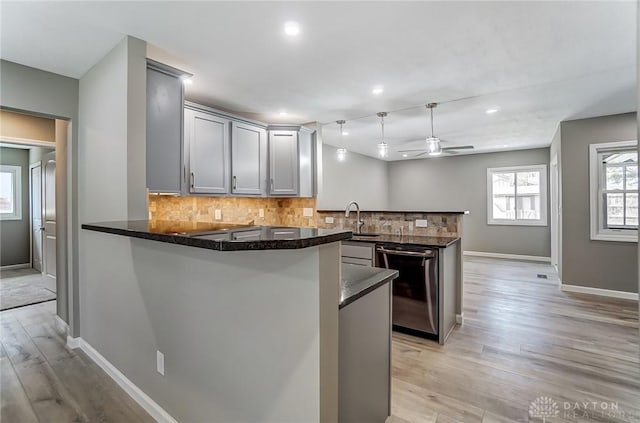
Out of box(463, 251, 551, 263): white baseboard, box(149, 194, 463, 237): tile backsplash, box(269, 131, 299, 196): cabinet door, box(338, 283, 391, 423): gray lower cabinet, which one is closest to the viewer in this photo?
box(338, 283, 391, 423): gray lower cabinet

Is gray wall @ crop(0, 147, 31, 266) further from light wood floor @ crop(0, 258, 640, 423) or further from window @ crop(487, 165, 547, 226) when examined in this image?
window @ crop(487, 165, 547, 226)

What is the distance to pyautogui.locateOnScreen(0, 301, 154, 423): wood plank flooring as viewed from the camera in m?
1.91

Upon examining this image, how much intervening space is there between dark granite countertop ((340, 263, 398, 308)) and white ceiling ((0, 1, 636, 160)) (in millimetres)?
1617

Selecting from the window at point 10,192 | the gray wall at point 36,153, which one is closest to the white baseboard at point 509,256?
the gray wall at point 36,153

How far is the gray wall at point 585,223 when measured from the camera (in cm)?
415

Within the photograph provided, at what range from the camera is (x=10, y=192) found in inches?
234

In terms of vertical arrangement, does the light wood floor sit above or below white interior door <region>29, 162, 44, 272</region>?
below

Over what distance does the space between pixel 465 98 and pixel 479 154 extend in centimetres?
446

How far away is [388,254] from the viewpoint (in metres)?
3.09

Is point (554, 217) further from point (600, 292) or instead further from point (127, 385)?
point (127, 385)

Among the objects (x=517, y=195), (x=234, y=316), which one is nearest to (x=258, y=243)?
(x=234, y=316)

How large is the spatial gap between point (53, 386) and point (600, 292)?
6.24 meters

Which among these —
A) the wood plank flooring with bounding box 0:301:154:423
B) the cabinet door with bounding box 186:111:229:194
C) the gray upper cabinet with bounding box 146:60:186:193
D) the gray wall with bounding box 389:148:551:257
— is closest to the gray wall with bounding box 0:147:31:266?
the wood plank flooring with bounding box 0:301:154:423

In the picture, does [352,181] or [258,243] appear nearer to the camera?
[258,243]
